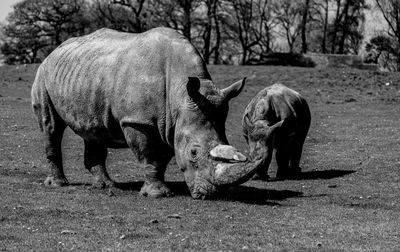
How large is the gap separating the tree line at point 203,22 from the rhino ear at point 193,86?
42.4m

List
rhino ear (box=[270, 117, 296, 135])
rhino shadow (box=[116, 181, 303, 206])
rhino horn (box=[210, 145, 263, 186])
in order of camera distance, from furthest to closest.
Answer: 1. rhino ear (box=[270, 117, 296, 135])
2. rhino shadow (box=[116, 181, 303, 206])
3. rhino horn (box=[210, 145, 263, 186])

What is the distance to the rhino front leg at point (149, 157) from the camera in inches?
502

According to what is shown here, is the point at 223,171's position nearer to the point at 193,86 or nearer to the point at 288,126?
the point at 193,86

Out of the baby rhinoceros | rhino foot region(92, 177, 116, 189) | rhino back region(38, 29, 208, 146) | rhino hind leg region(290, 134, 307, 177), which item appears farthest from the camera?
rhino hind leg region(290, 134, 307, 177)

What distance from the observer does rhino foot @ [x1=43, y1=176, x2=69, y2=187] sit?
47.2ft

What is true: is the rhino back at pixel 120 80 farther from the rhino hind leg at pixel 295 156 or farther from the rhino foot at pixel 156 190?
the rhino hind leg at pixel 295 156

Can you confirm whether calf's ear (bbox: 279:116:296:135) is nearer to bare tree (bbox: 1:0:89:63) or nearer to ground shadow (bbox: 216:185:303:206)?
ground shadow (bbox: 216:185:303:206)

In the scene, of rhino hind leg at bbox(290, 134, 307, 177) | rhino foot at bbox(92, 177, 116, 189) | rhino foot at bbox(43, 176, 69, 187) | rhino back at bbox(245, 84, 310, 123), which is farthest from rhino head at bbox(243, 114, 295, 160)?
rhino foot at bbox(43, 176, 69, 187)

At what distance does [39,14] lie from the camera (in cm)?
5947

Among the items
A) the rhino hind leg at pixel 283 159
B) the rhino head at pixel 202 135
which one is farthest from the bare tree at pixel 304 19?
the rhino head at pixel 202 135

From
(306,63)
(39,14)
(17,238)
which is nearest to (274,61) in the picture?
(306,63)

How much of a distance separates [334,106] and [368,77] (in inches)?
259

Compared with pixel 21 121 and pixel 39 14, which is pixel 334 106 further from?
pixel 39 14

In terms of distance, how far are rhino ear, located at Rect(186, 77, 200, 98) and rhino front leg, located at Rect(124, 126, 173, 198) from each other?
111 centimetres
